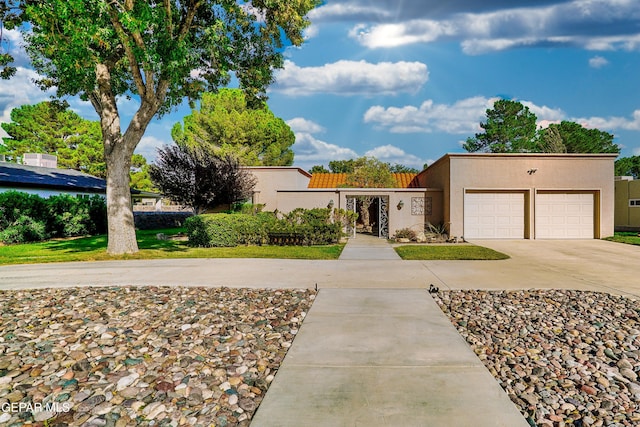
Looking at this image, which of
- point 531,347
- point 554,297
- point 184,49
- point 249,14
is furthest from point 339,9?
point 531,347

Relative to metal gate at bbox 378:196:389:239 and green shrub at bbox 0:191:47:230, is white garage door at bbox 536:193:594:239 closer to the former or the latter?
metal gate at bbox 378:196:389:239

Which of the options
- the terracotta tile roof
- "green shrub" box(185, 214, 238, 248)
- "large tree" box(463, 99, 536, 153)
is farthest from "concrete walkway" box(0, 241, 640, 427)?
"large tree" box(463, 99, 536, 153)

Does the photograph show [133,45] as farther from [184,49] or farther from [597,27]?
[597,27]

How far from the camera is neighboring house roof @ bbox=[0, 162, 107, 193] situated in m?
18.1

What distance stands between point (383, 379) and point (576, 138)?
38466 mm

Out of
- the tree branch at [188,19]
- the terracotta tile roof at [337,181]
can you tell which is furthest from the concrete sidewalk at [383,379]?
the terracotta tile roof at [337,181]

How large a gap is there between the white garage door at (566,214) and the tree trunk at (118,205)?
16.4 meters

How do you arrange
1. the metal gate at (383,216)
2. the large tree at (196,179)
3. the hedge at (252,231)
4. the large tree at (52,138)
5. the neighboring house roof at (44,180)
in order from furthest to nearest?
1. the large tree at (52,138)
2. the neighboring house roof at (44,180)
3. the large tree at (196,179)
4. the metal gate at (383,216)
5. the hedge at (252,231)

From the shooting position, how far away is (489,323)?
448 cm

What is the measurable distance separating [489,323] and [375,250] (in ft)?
24.8

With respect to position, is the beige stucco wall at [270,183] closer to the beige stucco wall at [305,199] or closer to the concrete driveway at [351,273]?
the beige stucco wall at [305,199]

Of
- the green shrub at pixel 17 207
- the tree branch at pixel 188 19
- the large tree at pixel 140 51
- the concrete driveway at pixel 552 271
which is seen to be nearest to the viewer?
the concrete driveway at pixel 552 271

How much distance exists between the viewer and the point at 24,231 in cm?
1566

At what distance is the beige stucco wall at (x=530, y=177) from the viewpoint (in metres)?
15.7
